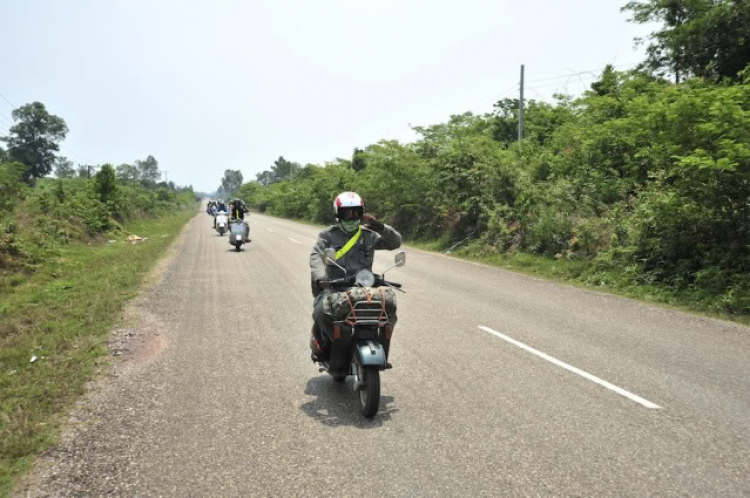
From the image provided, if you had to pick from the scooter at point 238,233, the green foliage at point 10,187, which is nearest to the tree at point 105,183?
the green foliage at point 10,187

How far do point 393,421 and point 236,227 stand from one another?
15198mm

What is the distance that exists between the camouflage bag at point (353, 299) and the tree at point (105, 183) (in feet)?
84.2

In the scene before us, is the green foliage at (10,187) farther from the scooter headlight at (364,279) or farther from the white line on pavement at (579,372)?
the white line on pavement at (579,372)

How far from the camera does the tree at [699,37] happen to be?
19406 millimetres

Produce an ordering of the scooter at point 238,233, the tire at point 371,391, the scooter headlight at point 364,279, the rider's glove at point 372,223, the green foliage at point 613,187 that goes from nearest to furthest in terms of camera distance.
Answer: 1. the tire at point 371,391
2. the scooter headlight at point 364,279
3. the rider's glove at point 372,223
4. the green foliage at point 613,187
5. the scooter at point 238,233

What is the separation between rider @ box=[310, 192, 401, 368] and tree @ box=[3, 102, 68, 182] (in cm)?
9810

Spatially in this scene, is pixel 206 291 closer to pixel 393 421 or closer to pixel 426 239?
pixel 393 421

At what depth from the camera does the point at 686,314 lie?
28.6 ft

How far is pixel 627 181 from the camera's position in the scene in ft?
47.2

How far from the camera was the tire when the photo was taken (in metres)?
4.23

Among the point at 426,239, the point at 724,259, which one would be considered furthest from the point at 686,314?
the point at 426,239

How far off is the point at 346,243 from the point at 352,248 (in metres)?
0.08


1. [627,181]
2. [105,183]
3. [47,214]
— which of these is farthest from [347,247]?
[105,183]

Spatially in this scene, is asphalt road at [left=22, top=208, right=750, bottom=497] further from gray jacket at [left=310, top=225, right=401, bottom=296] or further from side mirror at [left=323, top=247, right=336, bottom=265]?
side mirror at [left=323, top=247, right=336, bottom=265]
